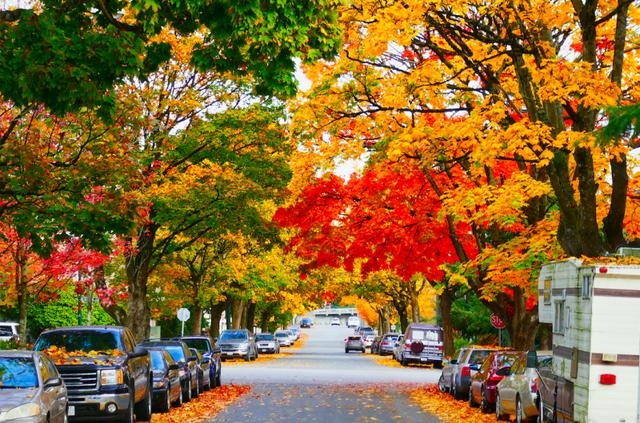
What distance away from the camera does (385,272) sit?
71.1 metres

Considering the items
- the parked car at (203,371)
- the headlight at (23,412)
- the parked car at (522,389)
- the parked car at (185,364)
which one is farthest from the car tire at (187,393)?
the headlight at (23,412)

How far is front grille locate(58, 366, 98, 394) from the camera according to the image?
17.5m

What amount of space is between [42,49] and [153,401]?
1075 centimetres

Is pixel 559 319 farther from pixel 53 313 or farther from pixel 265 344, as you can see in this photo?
pixel 265 344

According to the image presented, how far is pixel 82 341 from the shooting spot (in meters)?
18.8

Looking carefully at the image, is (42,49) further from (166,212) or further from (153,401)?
(166,212)

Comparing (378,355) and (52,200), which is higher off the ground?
(52,200)

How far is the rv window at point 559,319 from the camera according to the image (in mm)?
14141

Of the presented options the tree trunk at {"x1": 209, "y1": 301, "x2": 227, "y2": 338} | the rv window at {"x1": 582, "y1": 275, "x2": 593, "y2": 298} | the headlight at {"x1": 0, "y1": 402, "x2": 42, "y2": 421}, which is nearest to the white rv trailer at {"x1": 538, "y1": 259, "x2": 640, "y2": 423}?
the rv window at {"x1": 582, "y1": 275, "x2": 593, "y2": 298}

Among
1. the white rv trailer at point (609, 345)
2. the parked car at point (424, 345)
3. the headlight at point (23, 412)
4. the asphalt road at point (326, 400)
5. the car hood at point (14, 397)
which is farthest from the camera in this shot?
the parked car at point (424, 345)

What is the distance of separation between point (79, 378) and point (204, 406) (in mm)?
6911

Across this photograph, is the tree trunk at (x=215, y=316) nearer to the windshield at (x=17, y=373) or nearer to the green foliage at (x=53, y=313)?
the green foliage at (x=53, y=313)

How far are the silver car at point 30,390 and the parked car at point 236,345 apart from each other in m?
43.3

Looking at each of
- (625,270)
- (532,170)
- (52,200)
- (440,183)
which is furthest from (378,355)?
(625,270)
